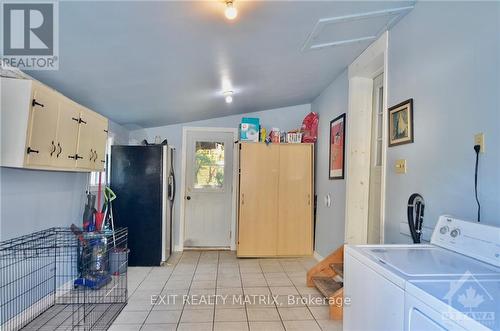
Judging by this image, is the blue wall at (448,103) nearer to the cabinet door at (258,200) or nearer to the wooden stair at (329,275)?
the wooden stair at (329,275)

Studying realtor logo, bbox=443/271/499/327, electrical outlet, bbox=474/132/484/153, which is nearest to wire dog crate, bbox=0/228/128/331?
realtor logo, bbox=443/271/499/327

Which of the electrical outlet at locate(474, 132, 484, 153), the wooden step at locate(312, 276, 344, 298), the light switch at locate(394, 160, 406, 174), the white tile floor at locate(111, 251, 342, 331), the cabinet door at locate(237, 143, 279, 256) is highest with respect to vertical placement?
the electrical outlet at locate(474, 132, 484, 153)

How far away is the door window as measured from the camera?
203 inches

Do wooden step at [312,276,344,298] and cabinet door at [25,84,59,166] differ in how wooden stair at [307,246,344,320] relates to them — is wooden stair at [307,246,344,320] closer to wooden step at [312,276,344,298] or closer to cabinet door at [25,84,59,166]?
wooden step at [312,276,344,298]

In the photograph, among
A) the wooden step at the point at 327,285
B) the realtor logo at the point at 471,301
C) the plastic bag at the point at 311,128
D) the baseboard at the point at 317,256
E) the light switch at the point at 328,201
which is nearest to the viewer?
the realtor logo at the point at 471,301

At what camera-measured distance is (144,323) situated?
2.54 m

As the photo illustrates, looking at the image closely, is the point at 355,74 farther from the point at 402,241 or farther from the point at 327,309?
the point at 327,309

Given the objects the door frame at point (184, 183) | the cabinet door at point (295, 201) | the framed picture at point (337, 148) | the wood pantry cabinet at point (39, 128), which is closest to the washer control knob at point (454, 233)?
the framed picture at point (337, 148)

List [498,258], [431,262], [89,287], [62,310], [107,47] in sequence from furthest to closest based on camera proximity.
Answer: [89,287] < [62,310] < [107,47] < [431,262] < [498,258]

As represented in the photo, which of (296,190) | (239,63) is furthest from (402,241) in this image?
(296,190)

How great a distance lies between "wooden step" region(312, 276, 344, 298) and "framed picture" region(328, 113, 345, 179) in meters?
1.18

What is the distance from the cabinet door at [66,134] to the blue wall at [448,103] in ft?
8.68

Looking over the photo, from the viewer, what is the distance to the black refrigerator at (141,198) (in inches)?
161

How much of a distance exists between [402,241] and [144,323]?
2183 mm
